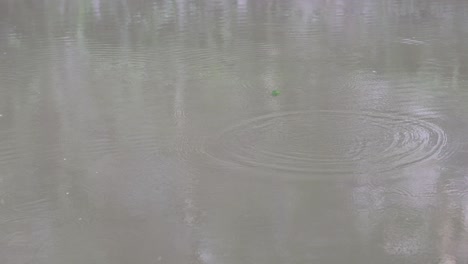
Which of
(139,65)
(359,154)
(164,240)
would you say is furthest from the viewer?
(139,65)

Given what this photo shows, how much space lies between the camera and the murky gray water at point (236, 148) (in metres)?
4.34

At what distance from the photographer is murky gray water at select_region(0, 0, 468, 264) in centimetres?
434

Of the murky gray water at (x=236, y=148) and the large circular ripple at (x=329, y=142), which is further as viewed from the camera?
the large circular ripple at (x=329, y=142)

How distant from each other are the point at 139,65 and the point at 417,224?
17.8 feet

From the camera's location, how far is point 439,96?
23.6 feet

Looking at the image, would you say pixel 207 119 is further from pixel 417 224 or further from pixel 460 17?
pixel 460 17

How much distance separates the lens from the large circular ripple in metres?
5.47

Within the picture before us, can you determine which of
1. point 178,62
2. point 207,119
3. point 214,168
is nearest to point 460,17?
point 178,62

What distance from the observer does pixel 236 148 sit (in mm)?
5812

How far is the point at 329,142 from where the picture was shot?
5898 millimetres

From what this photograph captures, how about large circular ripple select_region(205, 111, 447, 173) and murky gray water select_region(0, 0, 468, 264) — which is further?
large circular ripple select_region(205, 111, 447, 173)

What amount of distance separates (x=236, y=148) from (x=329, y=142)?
0.82 m

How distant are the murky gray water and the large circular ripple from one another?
2 centimetres

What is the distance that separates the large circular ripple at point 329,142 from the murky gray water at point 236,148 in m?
0.02
